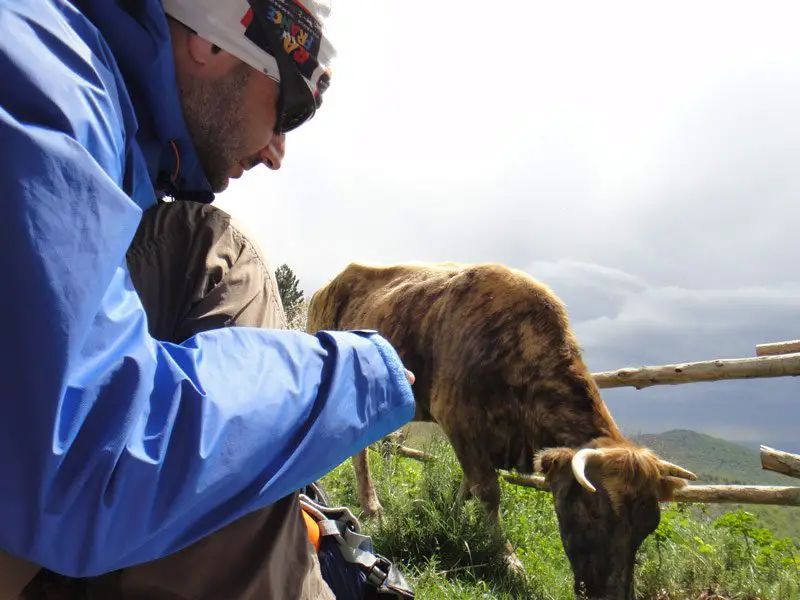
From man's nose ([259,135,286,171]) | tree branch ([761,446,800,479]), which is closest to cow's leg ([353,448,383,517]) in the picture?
tree branch ([761,446,800,479])

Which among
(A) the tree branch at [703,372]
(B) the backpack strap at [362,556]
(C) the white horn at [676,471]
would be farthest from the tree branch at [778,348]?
(B) the backpack strap at [362,556]

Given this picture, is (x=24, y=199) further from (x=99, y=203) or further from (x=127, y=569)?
(x=127, y=569)

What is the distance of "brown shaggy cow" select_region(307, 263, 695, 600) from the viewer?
4.53 meters

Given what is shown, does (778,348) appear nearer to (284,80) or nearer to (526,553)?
(526,553)

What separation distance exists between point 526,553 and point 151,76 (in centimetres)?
578

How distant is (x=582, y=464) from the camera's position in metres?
4.45

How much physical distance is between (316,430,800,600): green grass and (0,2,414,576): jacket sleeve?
148 inches

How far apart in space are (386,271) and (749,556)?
523cm

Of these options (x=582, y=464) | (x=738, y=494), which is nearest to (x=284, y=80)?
(x=582, y=464)

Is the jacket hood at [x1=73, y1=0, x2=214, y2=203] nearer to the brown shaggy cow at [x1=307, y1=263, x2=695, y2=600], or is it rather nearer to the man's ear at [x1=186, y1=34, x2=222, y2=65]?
the man's ear at [x1=186, y1=34, x2=222, y2=65]

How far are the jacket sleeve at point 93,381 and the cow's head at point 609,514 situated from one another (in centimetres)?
383

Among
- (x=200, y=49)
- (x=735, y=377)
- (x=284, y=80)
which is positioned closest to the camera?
(x=200, y=49)

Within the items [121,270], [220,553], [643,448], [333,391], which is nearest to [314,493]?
[220,553]

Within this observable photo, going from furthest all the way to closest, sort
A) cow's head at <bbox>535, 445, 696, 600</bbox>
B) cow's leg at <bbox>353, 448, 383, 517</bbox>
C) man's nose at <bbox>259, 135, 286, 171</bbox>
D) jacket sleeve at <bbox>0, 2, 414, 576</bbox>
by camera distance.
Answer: cow's leg at <bbox>353, 448, 383, 517</bbox> → cow's head at <bbox>535, 445, 696, 600</bbox> → man's nose at <bbox>259, 135, 286, 171</bbox> → jacket sleeve at <bbox>0, 2, 414, 576</bbox>
